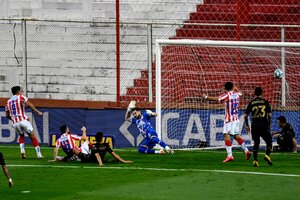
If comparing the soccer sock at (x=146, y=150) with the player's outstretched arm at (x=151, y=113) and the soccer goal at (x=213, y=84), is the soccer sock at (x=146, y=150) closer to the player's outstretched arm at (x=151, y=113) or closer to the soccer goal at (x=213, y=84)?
the player's outstretched arm at (x=151, y=113)

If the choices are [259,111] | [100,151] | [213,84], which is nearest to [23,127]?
[100,151]

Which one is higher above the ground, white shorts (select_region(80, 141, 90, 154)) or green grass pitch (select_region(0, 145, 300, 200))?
white shorts (select_region(80, 141, 90, 154))

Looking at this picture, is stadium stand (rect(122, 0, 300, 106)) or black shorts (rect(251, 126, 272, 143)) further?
stadium stand (rect(122, 0, 300, 106))

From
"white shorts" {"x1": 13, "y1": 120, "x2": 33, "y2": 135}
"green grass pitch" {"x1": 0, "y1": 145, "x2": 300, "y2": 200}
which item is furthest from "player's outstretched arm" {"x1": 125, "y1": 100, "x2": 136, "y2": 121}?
"white shorts" {"x1": 13, "y1": 120, "x2": 33, "y2": 135}

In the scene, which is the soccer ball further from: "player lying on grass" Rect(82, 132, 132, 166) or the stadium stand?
"player lying on grass" Rect(82, 132, 132, 166)

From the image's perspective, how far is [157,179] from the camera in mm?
22828

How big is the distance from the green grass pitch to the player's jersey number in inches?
49.6

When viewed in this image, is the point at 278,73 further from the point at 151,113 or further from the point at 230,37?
the point at 151,113

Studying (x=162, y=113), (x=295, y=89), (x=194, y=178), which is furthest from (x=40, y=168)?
(x=295, y=89)

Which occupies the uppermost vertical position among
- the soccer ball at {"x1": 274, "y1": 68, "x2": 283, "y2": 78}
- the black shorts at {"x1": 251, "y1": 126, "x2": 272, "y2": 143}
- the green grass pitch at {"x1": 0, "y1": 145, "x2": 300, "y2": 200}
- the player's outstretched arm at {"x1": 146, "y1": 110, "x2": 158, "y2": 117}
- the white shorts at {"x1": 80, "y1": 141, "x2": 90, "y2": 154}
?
the soccer ball at {"x1": 274, "y1": 68, "x2": 283, "y2": 78}

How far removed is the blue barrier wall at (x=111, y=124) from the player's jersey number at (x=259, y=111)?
5757 mm

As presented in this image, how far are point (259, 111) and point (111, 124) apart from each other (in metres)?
8.00

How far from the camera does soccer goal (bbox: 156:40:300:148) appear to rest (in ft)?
102

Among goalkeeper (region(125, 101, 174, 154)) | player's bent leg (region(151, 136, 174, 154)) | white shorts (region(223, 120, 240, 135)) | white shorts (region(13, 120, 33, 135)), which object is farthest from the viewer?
goalkeeper (region(125, 101, 174, 154))
